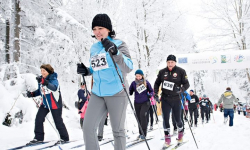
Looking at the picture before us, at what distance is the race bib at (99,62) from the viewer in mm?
2486

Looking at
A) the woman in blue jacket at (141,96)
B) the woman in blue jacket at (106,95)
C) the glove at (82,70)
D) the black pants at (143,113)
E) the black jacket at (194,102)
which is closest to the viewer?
the woman in blue jacket at (106,95)

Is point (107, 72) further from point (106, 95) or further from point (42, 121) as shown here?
point (42, 121)

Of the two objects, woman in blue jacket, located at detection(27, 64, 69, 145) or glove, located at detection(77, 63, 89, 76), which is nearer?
glove, located at detection(77, 63, 89, 76)

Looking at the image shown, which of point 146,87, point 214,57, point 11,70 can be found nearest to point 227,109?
point 214,57

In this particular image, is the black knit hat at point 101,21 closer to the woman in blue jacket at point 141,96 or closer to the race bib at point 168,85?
the race bib at point 168,85

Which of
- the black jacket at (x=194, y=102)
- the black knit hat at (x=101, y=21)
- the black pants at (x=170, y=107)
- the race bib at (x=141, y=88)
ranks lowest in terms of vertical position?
the black jacket at (x=194, y=102)

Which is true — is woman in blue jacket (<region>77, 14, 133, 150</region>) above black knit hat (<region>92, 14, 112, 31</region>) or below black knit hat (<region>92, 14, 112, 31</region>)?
below

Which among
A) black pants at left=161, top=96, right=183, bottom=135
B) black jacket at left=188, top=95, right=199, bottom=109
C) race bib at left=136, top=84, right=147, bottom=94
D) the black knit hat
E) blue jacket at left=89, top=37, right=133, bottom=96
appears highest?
the black knit hat

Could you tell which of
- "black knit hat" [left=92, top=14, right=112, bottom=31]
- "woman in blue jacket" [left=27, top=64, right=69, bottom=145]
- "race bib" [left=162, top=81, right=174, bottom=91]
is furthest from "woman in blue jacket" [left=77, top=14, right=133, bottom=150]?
"woman in blue jacket" [left=27, top=64, right=69, bottom=145]

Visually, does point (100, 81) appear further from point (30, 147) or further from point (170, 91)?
point (30, 147)

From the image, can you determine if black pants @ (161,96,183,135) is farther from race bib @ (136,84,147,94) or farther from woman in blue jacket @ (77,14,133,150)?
woman in blue jacket @ (77,14,133,150)

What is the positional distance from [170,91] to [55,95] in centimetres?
254

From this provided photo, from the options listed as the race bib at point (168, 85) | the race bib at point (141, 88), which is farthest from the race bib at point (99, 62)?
the race bib at point (141, 88)

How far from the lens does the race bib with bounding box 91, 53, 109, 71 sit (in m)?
2.49
